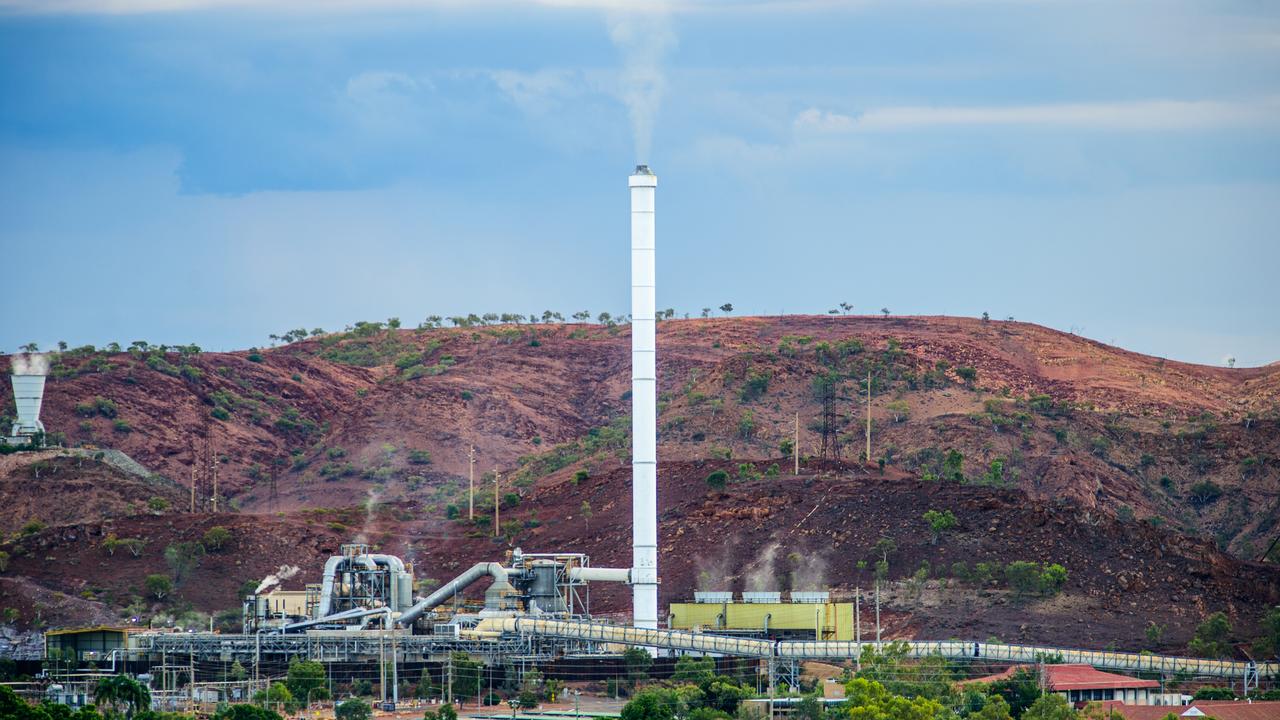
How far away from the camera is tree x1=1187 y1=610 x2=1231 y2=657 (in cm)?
11906

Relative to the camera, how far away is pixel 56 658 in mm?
116750

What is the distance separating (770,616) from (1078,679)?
20381 mm

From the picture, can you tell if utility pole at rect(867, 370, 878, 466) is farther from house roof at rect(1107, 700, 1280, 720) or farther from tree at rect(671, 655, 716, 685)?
house roof at rect(1107, 700, 1280, 720)

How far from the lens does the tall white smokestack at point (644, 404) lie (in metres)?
118

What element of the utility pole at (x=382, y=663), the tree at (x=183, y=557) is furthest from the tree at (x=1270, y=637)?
the tree at (x=183, y=557)

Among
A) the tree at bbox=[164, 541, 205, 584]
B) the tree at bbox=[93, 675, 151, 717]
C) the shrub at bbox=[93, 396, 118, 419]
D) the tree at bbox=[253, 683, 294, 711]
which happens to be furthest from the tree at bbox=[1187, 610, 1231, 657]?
the shrub at bbox=[93, 396, 118, 419]

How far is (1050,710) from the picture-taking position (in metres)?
90.6

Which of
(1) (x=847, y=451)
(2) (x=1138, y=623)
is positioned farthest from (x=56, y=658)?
(1) (x=847, y=451)

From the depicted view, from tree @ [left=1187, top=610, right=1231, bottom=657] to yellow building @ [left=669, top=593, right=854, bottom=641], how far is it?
19348 mm

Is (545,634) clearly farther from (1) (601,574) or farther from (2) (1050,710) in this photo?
(2) (1050,710)

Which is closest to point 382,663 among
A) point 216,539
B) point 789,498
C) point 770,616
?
point 770,616

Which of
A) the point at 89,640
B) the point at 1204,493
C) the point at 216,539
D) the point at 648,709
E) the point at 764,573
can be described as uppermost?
the point at 1204,493

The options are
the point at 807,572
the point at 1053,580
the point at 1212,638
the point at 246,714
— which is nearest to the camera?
the point at 246,714

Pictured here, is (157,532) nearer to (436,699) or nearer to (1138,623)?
(436,699)
